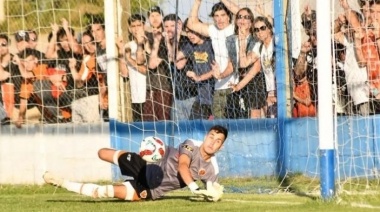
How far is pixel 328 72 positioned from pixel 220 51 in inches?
Answer: 154

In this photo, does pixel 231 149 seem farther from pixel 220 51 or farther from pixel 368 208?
pixel 368 208

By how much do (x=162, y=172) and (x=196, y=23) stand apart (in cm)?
351

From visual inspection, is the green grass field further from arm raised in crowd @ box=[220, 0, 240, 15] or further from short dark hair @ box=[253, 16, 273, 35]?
arm raised in crowd @ box=[220, 0, 240, 15]

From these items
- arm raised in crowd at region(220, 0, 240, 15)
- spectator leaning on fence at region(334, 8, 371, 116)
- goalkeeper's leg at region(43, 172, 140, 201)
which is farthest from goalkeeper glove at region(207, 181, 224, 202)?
arm raised in crowd at region(220, 0, 240, 15)

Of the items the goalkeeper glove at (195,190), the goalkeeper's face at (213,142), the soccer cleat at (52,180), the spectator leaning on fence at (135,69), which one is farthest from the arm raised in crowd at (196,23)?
the goalkeeper glove at (195,190)

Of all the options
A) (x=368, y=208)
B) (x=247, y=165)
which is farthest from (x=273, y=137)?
(x=368, y=208)

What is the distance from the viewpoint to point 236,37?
50.9 feet

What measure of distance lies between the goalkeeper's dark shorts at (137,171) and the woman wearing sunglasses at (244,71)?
2.97 m

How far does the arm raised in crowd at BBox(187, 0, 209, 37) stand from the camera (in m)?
15.8

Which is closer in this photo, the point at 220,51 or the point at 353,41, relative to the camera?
the point at 353,41

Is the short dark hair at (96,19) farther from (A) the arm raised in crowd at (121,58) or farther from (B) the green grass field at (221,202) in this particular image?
(B) the green grass field at (221,202)

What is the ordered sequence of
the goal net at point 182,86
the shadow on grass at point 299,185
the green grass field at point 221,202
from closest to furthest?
the green grass field at point 221,202
the shadow on grass at point 299,185
the goal net at point 182,86

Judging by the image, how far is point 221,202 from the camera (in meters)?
12.7

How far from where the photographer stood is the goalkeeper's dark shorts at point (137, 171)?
42.5ft
